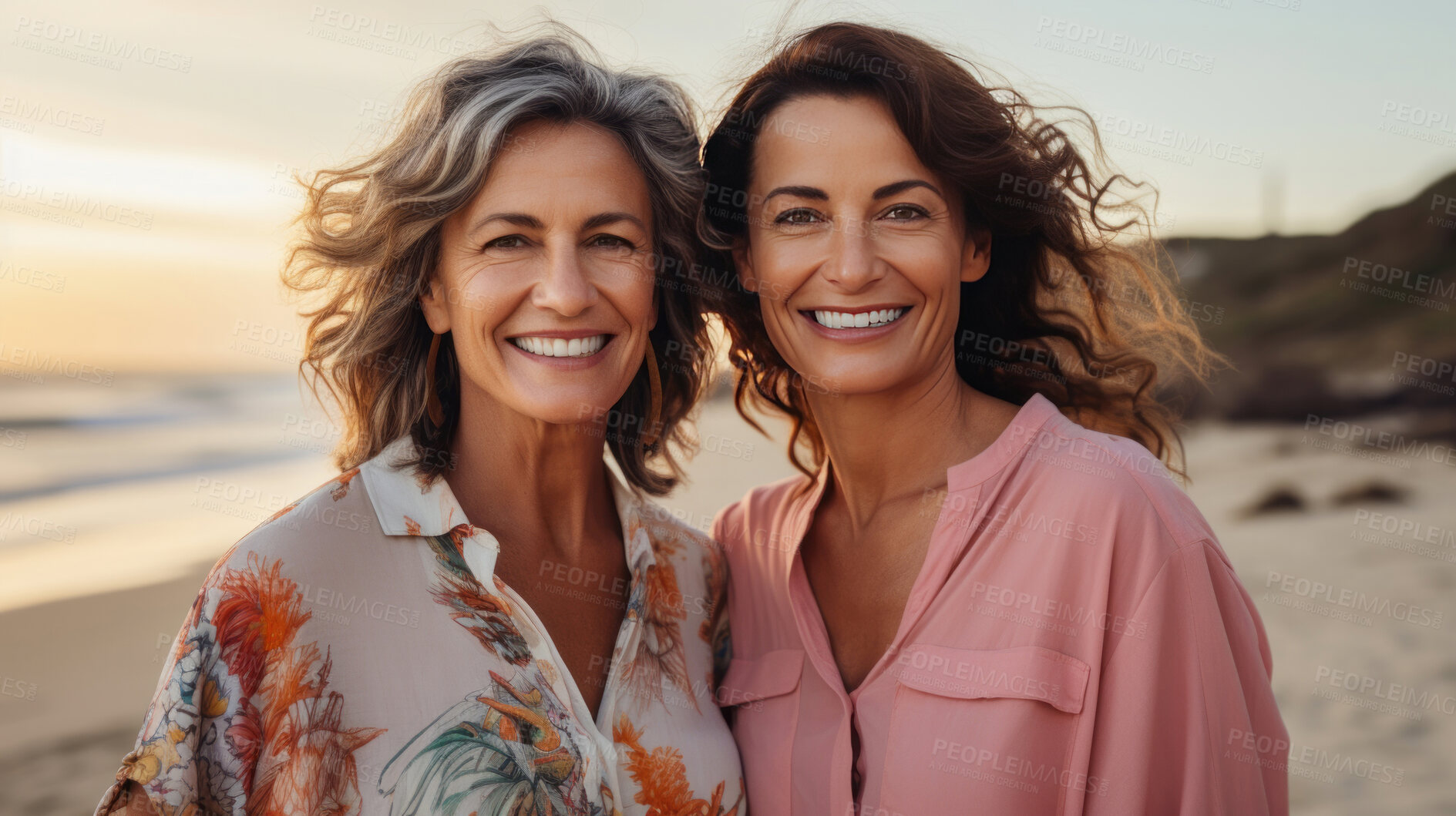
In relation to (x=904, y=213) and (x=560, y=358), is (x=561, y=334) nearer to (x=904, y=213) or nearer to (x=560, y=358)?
(x=560, y=358)

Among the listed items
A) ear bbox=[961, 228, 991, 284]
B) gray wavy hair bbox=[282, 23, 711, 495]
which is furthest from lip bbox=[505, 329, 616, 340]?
ear bbox=[961, 228, 991, 284]

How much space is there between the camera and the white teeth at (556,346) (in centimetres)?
258

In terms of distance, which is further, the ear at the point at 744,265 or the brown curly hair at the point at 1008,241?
the ear at the point at 744,265

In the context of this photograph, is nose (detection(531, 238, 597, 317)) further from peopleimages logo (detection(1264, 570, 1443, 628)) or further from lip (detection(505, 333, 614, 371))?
peopleimages logo (detection(1264, 570, 1443, 628))

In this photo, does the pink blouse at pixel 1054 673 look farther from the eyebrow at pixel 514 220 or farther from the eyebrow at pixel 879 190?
the eyebrow at pixel 514 220

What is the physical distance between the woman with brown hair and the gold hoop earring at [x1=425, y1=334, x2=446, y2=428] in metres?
0.81

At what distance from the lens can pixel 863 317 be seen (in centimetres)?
281

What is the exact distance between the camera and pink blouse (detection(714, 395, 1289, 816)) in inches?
90.1

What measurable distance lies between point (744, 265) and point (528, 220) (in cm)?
80

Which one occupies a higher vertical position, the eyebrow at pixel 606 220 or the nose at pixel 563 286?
the eyebrow at pixel 606 220

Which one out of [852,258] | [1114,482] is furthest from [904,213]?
[1114,482]

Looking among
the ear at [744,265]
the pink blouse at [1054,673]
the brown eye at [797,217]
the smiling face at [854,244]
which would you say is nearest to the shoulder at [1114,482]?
the pink blouse at [1054,673]

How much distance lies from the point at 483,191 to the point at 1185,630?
1902 mm

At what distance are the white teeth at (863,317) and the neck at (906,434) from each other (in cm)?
21
